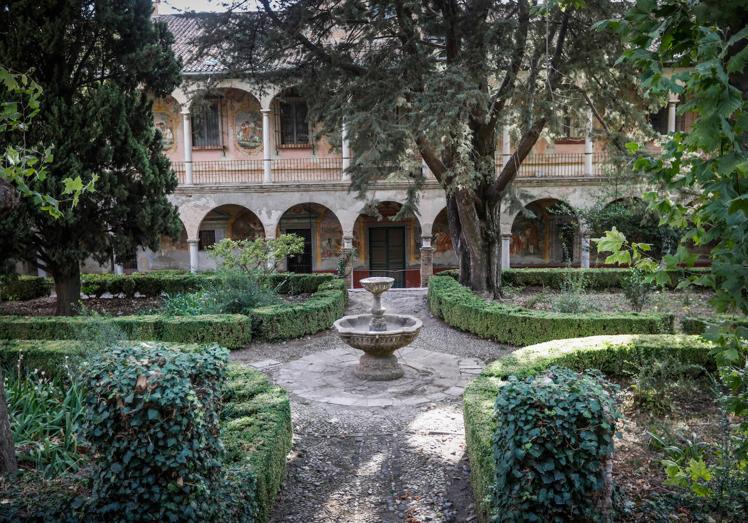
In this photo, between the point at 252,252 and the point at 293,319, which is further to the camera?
the point at 252,252

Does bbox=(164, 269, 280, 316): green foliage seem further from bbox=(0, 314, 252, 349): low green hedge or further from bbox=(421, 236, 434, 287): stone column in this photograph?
bbox=(421, 236, 434, 287): stone column

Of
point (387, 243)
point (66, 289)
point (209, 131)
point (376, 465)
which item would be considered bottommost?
point (376, 465)

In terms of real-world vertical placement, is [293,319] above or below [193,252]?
below

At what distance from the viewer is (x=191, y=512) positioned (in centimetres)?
307

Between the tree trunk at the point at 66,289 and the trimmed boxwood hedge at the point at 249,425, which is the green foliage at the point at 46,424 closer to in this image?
the trimmed boxwood hedge at the point at 249,425

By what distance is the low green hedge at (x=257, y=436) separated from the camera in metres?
3.93

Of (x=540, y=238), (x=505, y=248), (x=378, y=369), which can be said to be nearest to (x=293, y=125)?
(x=505, y=248)

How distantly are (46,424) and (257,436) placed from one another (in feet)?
6.05

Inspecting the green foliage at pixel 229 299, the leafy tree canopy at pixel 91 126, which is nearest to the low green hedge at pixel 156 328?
the green foliage at pixel 229 299

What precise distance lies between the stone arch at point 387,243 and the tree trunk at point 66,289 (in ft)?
38.5

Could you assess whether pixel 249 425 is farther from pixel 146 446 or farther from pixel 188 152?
pixel 188 152

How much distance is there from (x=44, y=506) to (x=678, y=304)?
13.0m

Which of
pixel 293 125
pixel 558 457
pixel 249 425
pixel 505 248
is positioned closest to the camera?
pixel 558 457

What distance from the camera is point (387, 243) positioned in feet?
74.1
